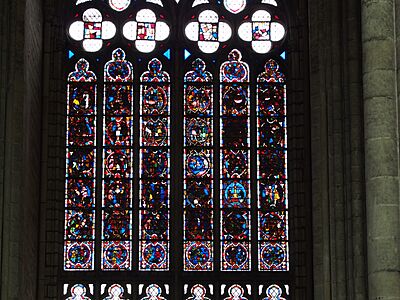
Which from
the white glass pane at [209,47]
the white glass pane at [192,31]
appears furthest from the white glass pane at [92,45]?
the white glass pane at [209,47]

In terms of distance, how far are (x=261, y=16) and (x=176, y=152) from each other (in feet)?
9.35

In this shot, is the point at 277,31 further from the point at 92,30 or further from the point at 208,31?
the point at 92,30

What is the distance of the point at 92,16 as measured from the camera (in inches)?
925

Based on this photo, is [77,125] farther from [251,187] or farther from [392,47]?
[392,47]

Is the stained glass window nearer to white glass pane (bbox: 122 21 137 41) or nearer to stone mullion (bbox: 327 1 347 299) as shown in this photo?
white glass pane (bbox: 122 21 137 41)

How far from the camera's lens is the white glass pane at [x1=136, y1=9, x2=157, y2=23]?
23.5 meters

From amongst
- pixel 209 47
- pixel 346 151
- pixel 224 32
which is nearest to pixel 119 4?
pixel 209 47

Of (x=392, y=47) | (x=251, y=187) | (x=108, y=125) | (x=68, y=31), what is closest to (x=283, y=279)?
(x=251, y=187)

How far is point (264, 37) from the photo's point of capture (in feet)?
76.6

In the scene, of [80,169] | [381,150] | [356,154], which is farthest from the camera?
[80,169]

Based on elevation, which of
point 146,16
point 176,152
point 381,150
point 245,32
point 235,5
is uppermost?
point 235,5

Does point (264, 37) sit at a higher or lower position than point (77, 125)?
higher

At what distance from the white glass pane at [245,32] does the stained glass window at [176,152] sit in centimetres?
3

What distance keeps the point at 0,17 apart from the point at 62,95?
236cm
